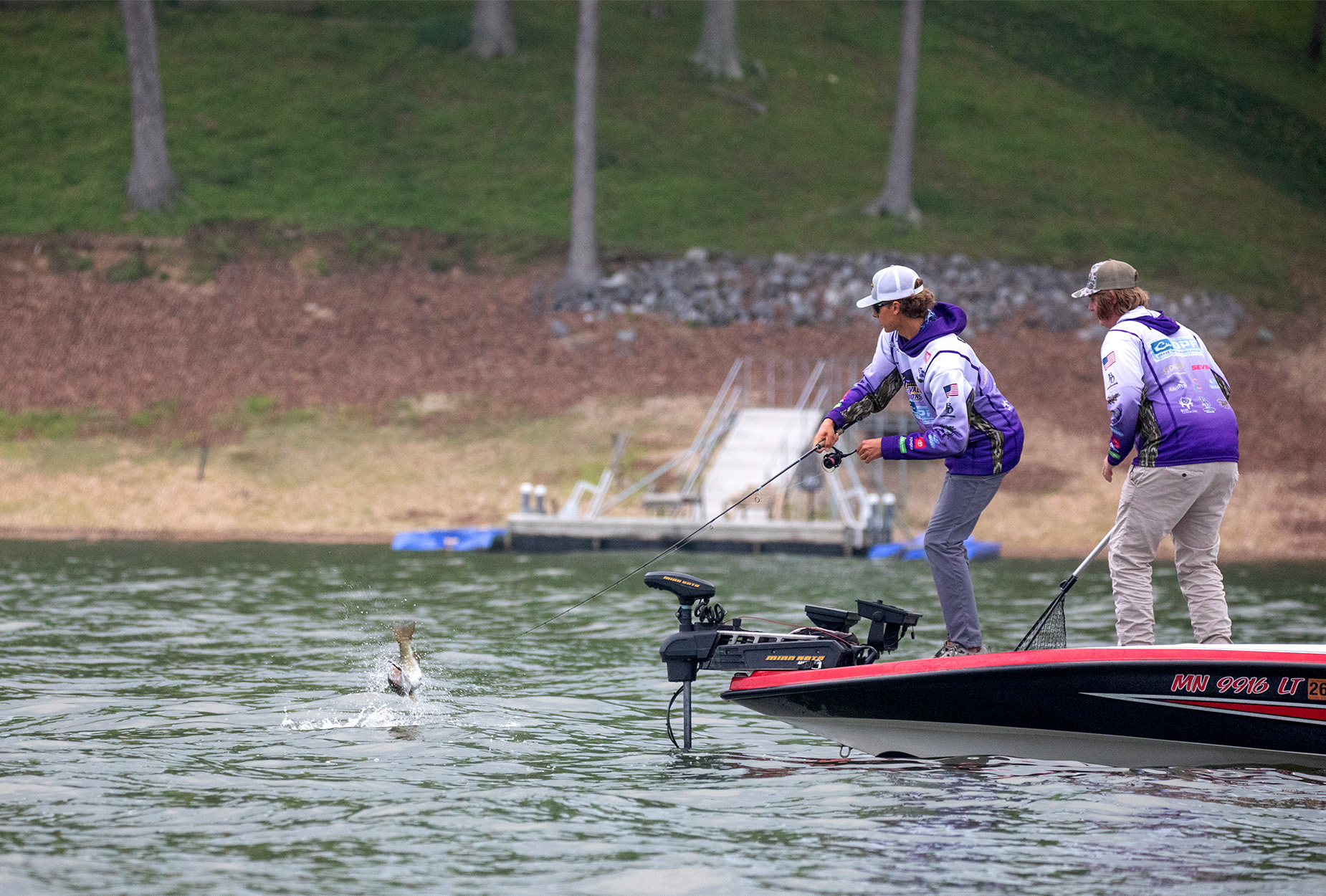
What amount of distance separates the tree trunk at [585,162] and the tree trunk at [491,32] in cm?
1021

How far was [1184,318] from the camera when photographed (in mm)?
29594

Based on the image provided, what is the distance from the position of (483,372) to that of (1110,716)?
2133 cm

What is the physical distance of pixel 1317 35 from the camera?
4538cm

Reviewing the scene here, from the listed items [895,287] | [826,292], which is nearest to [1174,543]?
[895,287]

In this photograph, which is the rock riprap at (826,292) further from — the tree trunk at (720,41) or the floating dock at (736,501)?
the tree trunk at (720,41)

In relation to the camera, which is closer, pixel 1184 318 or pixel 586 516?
pixel 586 516

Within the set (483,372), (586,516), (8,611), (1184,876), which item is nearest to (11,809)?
(1184,876)

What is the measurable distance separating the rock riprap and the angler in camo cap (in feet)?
71.2

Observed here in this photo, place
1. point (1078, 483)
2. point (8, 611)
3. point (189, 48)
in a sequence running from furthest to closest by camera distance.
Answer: point (189, 48) < point (1078, 483) < point (8, 611)

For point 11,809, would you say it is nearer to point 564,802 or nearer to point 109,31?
point 564,802

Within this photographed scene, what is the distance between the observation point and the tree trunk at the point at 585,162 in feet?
100

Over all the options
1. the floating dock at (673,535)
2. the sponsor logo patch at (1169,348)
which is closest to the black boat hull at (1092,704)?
the sponsor logo patch at (1169,348)

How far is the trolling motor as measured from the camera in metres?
8.13

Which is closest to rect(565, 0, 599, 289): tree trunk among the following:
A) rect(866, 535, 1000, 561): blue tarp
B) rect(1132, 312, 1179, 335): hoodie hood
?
rect(866, 535, 1000, 561): blue tarp
